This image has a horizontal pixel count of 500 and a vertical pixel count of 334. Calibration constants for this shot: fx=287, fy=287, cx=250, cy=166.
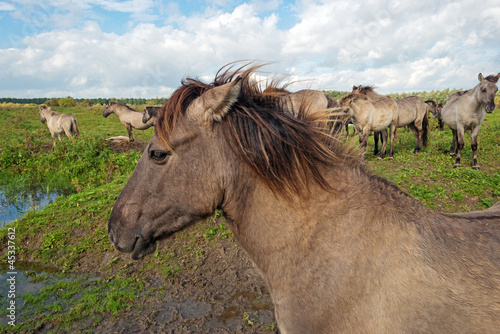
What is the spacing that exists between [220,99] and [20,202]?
9562mm

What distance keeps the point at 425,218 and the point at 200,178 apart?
1.47m

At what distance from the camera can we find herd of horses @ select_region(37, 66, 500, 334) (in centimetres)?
158

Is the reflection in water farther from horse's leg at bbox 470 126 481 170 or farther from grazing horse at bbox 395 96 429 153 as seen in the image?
grazing horse at bbox 395 96 429 153

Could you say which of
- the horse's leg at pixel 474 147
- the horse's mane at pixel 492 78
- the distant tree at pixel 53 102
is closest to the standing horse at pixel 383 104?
the horse's leg at pixel 474 147

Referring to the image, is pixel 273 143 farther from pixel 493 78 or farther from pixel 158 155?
pixel 493 78

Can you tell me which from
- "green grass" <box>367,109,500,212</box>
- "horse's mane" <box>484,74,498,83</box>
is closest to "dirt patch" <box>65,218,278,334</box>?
"green grass" <box>367,109,500,212</box>

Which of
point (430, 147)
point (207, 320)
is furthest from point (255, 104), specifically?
point (430, 147)

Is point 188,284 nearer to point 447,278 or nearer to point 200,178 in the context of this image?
point 200,178

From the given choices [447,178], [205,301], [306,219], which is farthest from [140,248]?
[447,178]

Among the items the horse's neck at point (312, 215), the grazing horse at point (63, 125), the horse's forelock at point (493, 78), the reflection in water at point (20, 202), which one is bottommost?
the reflection in water at point (20, 202)

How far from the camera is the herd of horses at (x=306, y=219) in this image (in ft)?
5.20

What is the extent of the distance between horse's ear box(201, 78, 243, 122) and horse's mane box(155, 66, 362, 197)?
56 millimetres

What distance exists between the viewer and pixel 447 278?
158 centimetres

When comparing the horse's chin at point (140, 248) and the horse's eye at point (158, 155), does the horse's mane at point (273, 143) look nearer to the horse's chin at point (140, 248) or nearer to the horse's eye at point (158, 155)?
the horse's eye at point (158, 155)
